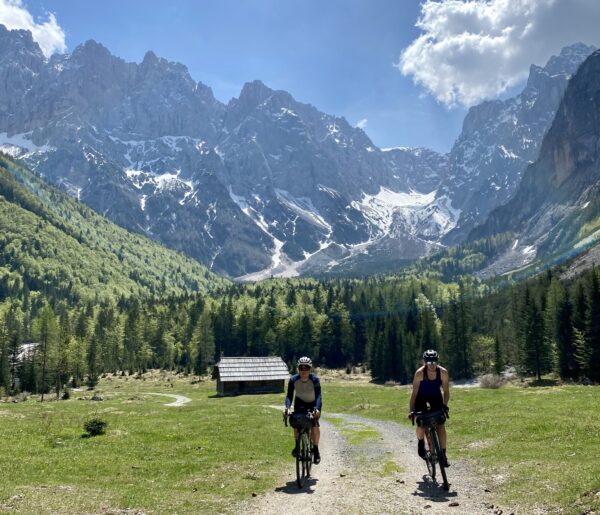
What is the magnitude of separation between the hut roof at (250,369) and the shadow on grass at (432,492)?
81.3m

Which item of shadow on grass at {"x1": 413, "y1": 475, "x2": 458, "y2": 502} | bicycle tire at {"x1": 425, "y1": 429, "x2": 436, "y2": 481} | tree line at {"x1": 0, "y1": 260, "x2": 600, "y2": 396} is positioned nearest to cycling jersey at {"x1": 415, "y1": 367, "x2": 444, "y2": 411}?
bicycle tire at {"x1": 425, "y1": 429, "x2": 436, "y2": 481}

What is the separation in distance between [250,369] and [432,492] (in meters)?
84.7

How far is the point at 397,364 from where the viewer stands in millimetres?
121250

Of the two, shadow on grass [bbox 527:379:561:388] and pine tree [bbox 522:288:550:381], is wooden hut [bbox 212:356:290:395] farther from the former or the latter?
pine tree [bbox 522:288:550:381]

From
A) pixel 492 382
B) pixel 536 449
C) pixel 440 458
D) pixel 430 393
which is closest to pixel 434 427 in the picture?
pixel 440 458

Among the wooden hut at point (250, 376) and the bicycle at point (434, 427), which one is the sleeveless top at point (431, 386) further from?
the wooden hut at point (250, 376)

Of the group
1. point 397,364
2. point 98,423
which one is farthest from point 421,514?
point 397,364

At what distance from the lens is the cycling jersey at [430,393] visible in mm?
16500

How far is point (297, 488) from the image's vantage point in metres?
17.3

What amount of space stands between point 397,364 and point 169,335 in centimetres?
9045

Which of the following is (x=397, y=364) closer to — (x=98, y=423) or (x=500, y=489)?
(x=98, y=423)

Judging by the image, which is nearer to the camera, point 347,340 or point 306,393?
point 306,393

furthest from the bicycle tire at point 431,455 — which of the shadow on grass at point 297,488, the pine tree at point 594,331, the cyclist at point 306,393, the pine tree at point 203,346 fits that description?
the pine tree at point 203,346

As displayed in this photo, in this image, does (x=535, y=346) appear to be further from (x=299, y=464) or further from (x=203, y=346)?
(x=203, y=346)
